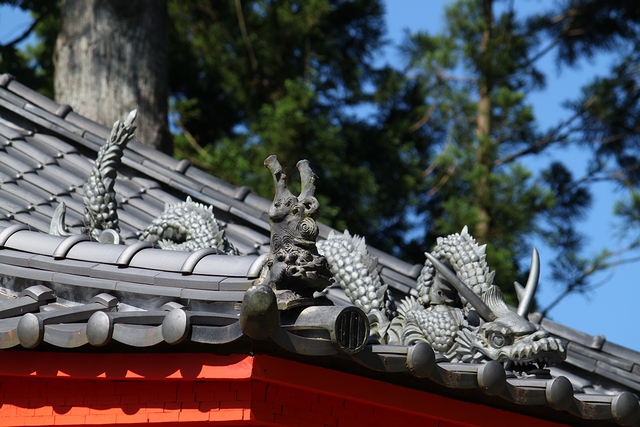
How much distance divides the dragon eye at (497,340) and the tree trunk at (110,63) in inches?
193

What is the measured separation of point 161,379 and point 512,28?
1155 cm

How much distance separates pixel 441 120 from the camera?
13.6 metres

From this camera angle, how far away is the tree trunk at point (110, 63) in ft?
28.7

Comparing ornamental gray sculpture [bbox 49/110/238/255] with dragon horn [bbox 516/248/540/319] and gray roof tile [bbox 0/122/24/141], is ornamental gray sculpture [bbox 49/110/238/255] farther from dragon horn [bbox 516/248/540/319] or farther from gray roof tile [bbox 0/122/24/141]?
gray roof tile [bbox 0/122/24/141]

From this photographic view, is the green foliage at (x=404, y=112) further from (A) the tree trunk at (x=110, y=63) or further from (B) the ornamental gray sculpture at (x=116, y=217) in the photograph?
(B) the ornamental gray sculpture at (x=116, y=217)

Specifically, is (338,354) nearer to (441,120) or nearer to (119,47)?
(119,47)

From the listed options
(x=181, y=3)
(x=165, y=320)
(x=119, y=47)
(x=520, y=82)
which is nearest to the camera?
(x=165, y=320)

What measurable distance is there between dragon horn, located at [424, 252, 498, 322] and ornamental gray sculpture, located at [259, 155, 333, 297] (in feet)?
4.85

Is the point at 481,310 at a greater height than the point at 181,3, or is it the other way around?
the point at 181,3

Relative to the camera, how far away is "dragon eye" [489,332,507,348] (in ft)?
14.8

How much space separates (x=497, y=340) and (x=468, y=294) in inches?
11.3

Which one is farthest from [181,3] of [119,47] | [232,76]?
[119,47]

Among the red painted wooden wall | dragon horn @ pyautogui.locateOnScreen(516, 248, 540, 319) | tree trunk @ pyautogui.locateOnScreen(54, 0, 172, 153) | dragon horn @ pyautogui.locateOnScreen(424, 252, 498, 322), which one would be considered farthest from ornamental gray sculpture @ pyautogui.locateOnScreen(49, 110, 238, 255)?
tree trunk @ pyautogui.locateOnScreen(54, 0, 172, 153)

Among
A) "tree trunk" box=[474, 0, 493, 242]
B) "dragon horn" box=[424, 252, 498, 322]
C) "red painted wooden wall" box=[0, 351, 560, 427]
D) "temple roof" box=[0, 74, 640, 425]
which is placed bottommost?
"red painted wooden wall" box=[0, 351, 560, 427]
